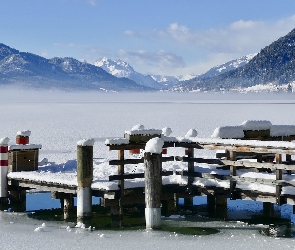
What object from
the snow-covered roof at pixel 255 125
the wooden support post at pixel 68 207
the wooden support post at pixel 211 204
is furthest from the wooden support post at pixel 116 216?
the snow-covered roof at pixel 255 125

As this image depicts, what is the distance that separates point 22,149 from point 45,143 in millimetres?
14286

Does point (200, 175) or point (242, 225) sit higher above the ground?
point (200, 175)

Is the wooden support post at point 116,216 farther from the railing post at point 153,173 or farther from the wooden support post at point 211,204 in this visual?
the wooden support post at point 211,204

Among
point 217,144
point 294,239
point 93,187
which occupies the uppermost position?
point 217,144

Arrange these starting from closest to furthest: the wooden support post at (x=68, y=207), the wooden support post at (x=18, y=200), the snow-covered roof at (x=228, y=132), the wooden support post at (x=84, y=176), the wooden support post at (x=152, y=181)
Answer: the wooden support post at (x=152, y=181)
the wooden support post at (x=84, y=176)
the snow-covered roof at (x=228, y=132)
the wooden support post at (x=68, y=207)
the wooden support post at (x=18, y=200)

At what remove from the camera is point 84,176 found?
39.5 feet

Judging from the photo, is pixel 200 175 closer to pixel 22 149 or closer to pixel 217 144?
pixel 217 144

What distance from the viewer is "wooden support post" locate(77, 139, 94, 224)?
472 inches

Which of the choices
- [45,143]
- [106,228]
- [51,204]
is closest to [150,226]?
[106,228]

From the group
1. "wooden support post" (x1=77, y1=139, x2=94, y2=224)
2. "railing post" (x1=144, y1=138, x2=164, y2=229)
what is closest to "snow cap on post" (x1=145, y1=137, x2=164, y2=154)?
"railing post" (x1=144, y1=138, x2=164, y2=229)

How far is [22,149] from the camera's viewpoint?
14922 mm

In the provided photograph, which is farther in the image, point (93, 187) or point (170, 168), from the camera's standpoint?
point (170, 168)

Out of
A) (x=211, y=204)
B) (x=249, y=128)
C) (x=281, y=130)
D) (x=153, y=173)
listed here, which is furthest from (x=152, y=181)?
(x=281, y=130)

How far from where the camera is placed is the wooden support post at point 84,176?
12.0 meters
